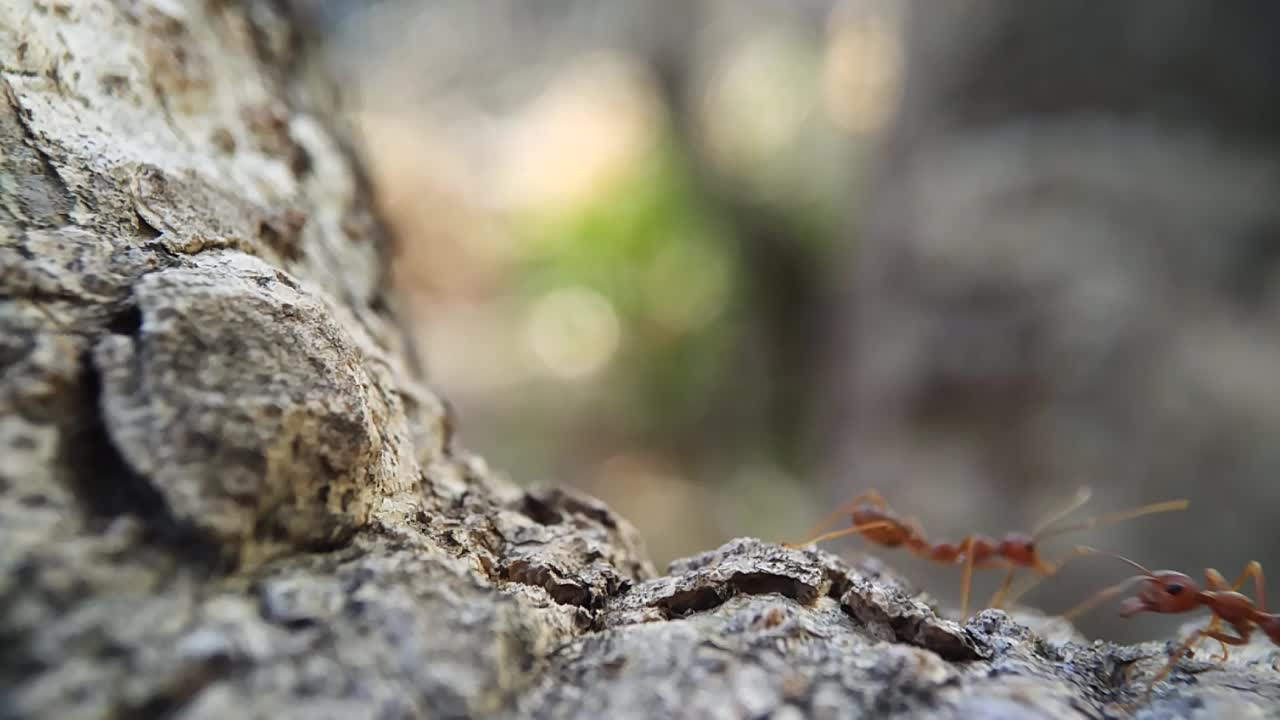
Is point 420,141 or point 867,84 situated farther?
point 420,141

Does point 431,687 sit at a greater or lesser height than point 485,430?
lesser

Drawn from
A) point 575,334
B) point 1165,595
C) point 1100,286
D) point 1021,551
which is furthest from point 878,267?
point 575,334

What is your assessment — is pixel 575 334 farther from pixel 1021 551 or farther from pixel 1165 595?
pixel 1165 595

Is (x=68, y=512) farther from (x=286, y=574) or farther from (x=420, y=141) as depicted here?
(x=420, y=141)

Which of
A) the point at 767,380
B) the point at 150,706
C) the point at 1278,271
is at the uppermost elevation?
the point at 767,380

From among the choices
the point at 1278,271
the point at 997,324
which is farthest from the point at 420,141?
the point at 1278,271

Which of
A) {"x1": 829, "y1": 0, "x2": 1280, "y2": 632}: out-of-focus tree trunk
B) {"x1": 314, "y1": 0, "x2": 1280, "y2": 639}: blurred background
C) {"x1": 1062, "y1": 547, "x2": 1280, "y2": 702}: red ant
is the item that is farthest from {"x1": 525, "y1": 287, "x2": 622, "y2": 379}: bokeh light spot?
{"x1": 1062, "y1": 547, "x2": 1280, "y2": 702}: red ant

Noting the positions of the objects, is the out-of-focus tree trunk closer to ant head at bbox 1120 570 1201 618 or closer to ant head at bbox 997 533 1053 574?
ant head at bbox 997 533 1053 574
